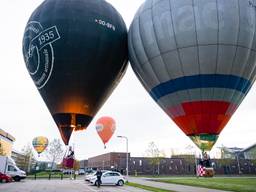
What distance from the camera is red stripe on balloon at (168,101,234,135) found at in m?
13.8

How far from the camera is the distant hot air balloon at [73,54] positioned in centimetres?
1530

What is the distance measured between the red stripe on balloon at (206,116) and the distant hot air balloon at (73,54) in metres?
5.10

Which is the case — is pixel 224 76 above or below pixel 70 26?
below

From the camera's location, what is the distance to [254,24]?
45.4ft

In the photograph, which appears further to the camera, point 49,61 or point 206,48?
point 49,61

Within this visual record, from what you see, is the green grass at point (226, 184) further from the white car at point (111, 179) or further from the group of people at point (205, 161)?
the group of people at point (205, 161)

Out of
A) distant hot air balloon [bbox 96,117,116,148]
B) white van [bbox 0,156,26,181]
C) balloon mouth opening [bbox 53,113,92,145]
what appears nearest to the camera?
balloon mouth opening [bbox 53,113,92,145]

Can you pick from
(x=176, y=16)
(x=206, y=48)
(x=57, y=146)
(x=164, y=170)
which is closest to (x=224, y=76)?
(x=206, y=48)

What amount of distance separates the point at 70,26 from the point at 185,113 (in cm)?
753

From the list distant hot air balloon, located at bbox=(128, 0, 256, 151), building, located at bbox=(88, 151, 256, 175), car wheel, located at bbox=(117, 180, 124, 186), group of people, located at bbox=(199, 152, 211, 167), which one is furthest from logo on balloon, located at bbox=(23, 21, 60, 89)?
building, located at bbox=(88, 151, 256, 175)

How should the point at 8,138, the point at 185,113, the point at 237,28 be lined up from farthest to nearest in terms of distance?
1. the point at 8,138
2. the point at 185,113
3. the point at 237,28

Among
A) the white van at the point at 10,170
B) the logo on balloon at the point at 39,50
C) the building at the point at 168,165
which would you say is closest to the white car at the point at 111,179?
the white van at the point at 10,170

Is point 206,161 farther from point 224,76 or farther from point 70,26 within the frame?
point 70,26

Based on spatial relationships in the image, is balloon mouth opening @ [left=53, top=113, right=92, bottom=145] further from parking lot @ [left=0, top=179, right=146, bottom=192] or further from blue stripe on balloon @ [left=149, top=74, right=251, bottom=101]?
parking lot @ [left=0, top=179, right=146, bottom=192]
